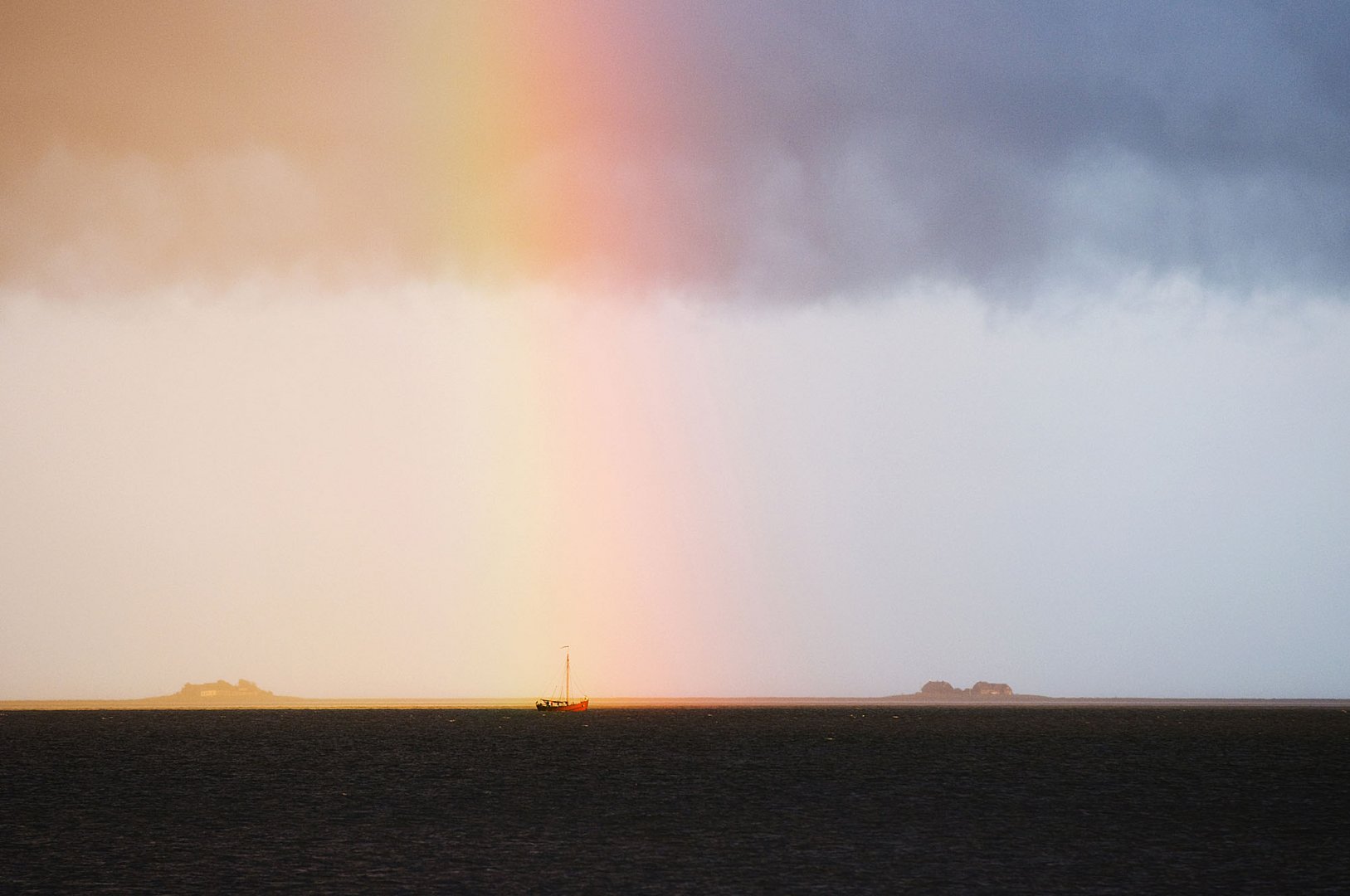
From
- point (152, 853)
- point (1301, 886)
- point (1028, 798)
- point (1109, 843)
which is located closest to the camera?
point (1301, 886)

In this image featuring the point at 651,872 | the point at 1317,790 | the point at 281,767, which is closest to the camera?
the point at 651,872

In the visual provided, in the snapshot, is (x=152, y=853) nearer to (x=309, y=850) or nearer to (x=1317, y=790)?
(x=309, y=850)

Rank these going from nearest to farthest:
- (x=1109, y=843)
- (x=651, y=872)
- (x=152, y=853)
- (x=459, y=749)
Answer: (x=651, y=872), (x=152, y=853), (x=1109, y=843), (x=459, y=749)

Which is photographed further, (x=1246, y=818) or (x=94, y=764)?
(x=94, y=764)

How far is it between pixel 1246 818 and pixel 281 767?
96594mm

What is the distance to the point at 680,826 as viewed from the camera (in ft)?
273

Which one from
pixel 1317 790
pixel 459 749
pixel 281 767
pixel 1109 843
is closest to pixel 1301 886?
pixel 1109 843

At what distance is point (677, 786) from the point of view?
11419cm

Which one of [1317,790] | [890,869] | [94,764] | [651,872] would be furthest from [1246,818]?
[94,764]

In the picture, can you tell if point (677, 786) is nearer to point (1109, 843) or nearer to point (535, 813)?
point (535, 813)

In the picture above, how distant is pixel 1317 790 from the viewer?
110 m

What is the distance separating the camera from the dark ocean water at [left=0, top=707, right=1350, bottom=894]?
202 ft

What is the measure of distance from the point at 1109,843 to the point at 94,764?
118 m

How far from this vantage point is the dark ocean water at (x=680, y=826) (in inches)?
2426
